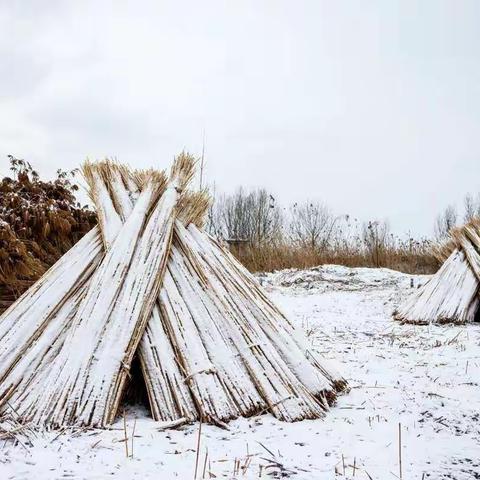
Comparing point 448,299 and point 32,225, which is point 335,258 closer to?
point 448,299

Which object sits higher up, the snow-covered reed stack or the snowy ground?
the snow-covered reed stack

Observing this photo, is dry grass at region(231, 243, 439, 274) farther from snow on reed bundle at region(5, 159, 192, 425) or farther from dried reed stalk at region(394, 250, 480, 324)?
snow on reed bundle at region(5, 159, 192, 425)

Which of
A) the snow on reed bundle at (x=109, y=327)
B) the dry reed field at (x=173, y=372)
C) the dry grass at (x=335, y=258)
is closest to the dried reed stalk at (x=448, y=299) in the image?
the dry reed field at (x=173, y=372)

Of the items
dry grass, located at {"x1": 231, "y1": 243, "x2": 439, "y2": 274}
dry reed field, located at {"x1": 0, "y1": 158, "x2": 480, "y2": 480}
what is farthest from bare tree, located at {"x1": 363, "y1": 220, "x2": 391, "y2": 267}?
dry reed field, located at {"x1": 0, "y1": 158, "x2": 480, "y2": 480}

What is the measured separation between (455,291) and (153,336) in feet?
13.6

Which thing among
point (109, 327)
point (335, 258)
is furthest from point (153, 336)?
point (335, 258)

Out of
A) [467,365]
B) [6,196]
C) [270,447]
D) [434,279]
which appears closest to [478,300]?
[434,279]

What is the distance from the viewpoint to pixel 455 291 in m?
5.35

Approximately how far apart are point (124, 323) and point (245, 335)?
1.97 ft

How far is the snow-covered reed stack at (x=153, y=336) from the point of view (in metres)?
2.08

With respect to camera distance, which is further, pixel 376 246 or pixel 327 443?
pixel 376 246

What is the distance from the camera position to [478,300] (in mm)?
5316

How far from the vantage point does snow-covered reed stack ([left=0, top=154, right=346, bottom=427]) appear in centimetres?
208

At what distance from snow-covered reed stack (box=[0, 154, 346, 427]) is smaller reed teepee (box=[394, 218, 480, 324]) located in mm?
3030
